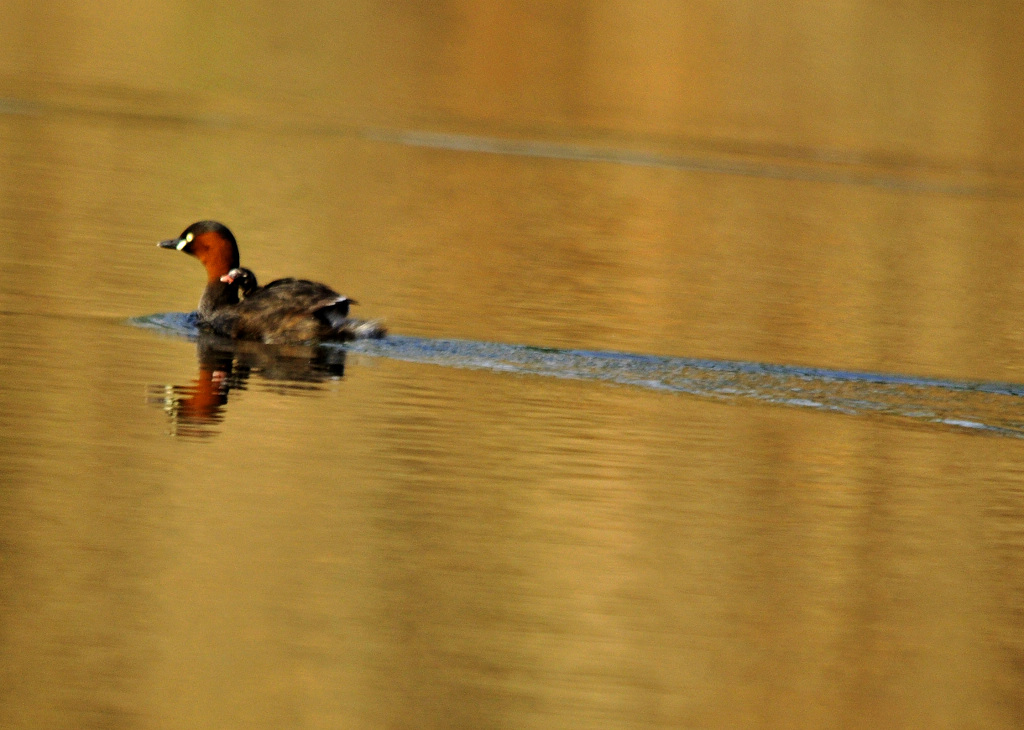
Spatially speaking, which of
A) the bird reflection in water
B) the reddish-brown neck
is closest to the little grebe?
the bird reflection in water

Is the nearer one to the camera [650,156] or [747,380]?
[747,380]

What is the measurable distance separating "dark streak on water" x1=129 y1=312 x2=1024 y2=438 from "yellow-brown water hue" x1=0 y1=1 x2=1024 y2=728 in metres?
0.34

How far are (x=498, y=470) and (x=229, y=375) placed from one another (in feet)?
10.1

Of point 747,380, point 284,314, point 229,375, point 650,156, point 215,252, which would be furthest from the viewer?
point 650,156

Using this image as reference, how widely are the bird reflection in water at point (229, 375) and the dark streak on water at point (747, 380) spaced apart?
371mm

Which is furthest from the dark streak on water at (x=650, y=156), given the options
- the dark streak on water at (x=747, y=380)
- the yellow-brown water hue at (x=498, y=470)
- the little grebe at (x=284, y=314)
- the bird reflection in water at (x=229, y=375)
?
the bird reflection in water at (x=229, y=375)

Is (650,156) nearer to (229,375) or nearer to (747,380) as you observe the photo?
(747,380)

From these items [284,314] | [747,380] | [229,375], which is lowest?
[229,375]

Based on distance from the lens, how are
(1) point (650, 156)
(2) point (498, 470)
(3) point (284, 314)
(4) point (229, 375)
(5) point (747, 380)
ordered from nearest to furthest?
(2) point (498, 470) → (4) point (229, 375) → (5) point (747, 380) → (3) point (284, 314) → (1) point (650, 156)

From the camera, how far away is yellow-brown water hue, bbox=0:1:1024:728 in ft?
28.9

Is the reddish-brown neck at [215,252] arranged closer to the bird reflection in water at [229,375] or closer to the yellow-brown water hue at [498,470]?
the yellow-brown water hue at [498,470]

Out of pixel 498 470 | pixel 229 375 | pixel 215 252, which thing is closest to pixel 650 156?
pixel 215 252

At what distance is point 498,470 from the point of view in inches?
472

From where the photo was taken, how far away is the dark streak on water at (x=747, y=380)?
583 inches
